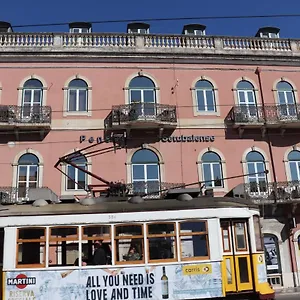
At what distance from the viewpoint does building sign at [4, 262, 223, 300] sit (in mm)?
8680

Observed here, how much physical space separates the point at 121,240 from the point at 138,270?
30.1 inches

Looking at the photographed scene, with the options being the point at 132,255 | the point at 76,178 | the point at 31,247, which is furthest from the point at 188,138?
the point at 31,247

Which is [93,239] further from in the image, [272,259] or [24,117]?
[272,259]

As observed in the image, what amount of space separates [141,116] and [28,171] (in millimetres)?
5529

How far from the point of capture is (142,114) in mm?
17781

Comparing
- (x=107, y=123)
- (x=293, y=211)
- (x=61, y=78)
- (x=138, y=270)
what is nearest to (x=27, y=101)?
(x=61, y=78)

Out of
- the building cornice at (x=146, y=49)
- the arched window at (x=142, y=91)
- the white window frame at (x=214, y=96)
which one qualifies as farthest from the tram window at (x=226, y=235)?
the building cornice at (x=146, y=49)

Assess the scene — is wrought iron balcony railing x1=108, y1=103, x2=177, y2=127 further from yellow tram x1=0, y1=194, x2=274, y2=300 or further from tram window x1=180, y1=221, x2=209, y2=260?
tram window x1=180, y1=221, x2=209, y2=260

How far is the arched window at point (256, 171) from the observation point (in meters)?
17.8

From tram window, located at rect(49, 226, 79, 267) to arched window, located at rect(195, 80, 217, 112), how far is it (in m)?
11.4

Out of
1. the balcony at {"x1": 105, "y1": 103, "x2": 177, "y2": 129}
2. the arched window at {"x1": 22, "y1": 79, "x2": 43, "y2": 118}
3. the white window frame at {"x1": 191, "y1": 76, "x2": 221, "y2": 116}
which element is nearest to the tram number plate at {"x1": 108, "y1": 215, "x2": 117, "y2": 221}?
the balcony at {"x1": 105, "y1": 103, "x2": 177, "y2": 129}

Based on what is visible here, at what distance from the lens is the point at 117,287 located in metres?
8.76

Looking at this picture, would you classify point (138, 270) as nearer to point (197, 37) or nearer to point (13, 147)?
point (13, 147)

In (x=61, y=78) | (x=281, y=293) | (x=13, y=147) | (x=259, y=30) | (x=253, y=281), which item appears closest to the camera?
(x=253, y=281)
